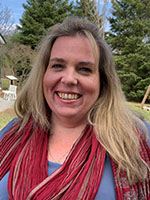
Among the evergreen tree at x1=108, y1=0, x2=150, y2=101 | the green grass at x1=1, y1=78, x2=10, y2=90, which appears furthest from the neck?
the evergreen tree at x1=108, y1=0, x2=150, y2=101

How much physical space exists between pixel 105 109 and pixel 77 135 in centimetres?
28

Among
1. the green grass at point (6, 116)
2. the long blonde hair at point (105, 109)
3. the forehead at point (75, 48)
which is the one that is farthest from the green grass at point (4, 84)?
the forehead at point (75, 48)

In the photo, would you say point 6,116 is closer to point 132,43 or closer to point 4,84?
point 4,84

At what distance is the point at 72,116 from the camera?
142cm

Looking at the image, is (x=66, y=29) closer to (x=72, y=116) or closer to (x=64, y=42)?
(x=64, y=42)

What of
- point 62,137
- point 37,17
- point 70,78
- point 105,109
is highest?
point 37,17

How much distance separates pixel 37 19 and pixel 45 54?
18.6 metres

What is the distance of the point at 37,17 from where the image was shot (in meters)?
18.5

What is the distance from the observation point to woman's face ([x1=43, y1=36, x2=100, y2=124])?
1.34 m

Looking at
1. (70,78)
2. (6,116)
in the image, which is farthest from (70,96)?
(6,116)

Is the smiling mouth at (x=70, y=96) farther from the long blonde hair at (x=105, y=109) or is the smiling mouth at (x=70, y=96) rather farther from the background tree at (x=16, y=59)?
the background tree at (x=16, y=59)

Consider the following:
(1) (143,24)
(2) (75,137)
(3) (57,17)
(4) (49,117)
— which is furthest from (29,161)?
(3) (57,17)

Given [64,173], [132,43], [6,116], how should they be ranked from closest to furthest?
[64,173], [6,116], [132,43]

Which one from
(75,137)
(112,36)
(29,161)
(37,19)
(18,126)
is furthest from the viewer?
(37,19)
